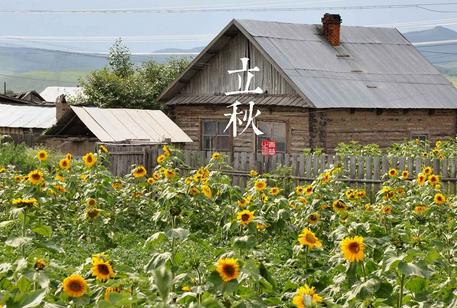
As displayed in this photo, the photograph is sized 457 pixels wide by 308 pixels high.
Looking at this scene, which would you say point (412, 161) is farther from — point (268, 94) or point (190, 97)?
point (190, 97)

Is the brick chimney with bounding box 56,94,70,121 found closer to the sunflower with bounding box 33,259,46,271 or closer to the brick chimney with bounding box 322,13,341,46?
the brick chimney with bounding box 322,13,341,46

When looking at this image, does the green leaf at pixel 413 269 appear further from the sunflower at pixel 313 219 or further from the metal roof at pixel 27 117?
the metal roof at pixel 27 117

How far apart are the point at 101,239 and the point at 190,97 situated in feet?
60.9

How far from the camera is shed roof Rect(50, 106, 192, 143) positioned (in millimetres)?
23891

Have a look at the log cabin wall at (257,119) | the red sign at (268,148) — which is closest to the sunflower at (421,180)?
the red sign at (268,148)

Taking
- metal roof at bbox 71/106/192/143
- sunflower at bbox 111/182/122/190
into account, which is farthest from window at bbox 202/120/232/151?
sunflower at bbox 111/182/122/190

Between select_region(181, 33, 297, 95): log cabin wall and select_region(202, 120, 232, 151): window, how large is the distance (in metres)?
0.91

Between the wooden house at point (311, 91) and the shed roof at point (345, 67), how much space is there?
4 centimetres

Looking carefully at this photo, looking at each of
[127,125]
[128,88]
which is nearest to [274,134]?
[127,125]

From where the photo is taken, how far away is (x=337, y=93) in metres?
26.2

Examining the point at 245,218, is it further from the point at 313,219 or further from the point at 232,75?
the point at 232,75

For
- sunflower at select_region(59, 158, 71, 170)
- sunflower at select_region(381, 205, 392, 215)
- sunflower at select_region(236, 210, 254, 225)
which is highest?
sunflower at select_region(59, 158, 71, 170)

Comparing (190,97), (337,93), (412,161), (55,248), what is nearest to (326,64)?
(337,93)

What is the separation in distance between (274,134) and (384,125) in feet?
10.6
